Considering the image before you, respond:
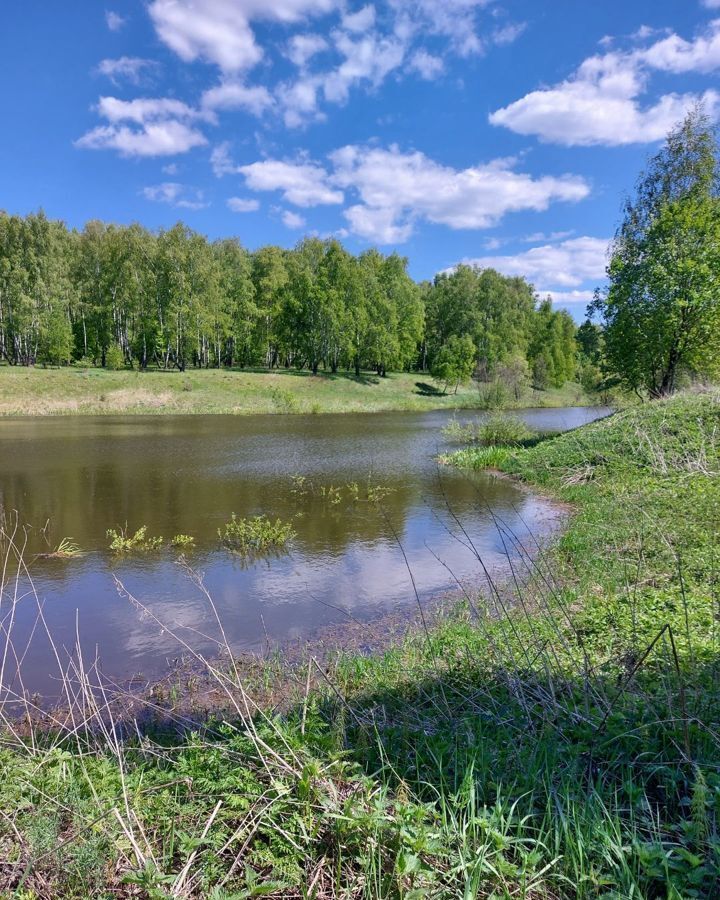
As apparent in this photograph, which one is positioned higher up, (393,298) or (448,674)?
(393,298)

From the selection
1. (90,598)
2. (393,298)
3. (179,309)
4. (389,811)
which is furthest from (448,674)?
(393,298)

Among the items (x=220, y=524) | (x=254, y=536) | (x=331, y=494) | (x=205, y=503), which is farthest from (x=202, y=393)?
(x=254, y=536)

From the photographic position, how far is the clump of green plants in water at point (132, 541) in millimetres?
10734

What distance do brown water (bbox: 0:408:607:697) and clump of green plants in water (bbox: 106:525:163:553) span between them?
0.31m

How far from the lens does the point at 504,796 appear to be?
9.00 ft

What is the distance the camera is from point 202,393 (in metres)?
43.2

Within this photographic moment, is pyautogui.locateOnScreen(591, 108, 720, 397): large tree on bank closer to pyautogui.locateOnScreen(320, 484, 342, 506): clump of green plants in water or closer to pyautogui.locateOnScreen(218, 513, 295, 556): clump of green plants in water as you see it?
pyautogui.locateOnScreen(320, 484, 342, 506): clump of green plants in water

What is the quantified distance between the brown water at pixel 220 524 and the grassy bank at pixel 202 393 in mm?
13015

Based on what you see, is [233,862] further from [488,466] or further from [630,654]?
[488,466]

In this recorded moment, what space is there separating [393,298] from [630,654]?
59591mm

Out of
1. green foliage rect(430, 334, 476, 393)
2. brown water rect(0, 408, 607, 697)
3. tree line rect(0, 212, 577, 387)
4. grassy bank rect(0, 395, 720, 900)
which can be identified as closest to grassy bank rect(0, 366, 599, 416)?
green foliage rect(430, 334, 476, 393)

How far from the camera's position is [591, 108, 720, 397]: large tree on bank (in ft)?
63.5

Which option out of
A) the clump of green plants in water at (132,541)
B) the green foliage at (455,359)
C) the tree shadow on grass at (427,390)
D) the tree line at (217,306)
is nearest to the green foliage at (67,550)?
the clump of green plants in water at (132,541)

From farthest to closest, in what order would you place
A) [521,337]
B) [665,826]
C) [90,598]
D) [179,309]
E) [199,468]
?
[521,337] → [179,309] → [199,468] → [90,598] → [665,826]
